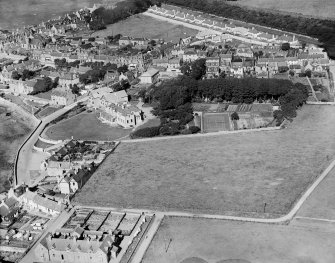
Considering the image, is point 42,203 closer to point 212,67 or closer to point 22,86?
point 22,86

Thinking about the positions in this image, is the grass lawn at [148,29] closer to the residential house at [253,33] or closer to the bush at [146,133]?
the residential house at [253,33]

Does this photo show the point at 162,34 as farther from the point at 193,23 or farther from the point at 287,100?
the point at 287,100

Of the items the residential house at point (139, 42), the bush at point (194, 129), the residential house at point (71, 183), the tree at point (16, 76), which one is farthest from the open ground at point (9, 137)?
the residential house at point (139, 42)

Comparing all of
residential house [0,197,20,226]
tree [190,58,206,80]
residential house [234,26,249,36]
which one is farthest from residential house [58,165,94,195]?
residential house [234,26,249,36]

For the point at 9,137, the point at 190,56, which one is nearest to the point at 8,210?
the point at 9,137

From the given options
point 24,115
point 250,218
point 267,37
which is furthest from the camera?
point 267,37

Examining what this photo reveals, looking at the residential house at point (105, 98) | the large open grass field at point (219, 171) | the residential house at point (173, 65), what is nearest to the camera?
the large open grass field at point (219, 171)
